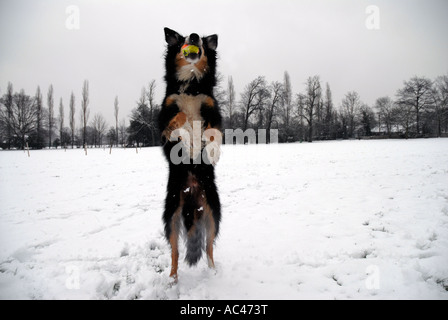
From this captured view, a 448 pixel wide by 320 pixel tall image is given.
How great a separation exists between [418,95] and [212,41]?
174 ft

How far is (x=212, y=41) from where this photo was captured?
248 centimetres

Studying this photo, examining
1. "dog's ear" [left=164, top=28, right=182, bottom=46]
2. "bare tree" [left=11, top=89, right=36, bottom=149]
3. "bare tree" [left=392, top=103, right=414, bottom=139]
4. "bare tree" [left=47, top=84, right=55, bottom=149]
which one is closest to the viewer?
"dog's ear" [left=164, top=28, right=182, bottom=46]

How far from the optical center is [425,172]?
7648 millimetres

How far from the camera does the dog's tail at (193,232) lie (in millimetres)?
2305

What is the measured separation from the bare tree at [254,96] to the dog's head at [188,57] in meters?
41.2

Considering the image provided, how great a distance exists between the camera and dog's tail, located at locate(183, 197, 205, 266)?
7.56ft

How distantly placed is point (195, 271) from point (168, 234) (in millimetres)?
735

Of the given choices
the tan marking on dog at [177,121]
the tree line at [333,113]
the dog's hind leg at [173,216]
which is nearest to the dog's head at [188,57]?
the tan marking on dog at [177,121]

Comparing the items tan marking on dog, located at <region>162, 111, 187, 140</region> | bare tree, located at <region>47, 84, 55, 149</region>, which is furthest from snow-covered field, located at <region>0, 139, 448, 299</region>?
bare tree, located at <region>47, 84, 55, 149</region>

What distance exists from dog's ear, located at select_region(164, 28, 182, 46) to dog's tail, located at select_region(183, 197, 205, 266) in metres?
1.83

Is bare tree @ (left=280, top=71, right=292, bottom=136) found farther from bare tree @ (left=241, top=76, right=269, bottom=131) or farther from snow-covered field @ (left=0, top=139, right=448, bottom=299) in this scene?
snow-covered field @ (left=0, top=139, right=448, bottom=299)
